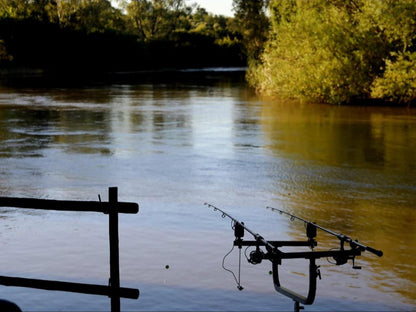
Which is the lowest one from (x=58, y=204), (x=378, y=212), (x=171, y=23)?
(x=378, y=212)

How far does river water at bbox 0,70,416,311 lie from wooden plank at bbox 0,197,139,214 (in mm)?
1921

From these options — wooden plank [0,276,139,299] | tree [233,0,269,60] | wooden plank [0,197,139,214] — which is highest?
tree [233,0,269,60]

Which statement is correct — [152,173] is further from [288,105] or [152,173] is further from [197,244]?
[288,105]

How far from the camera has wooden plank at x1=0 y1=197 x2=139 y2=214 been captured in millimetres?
6887

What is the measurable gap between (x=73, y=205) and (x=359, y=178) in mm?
12153

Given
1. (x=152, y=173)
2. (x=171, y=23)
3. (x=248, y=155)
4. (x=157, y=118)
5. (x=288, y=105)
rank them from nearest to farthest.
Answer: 1. (x=152, y=173)
2. (x=248, y=155)
3. (x=157, y=118)
4. (x=288, y=105)
5. (x=171, y=23)

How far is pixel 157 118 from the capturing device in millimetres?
34375

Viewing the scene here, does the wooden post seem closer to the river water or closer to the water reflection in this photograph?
the river water

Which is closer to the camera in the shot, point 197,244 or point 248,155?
point 197,244

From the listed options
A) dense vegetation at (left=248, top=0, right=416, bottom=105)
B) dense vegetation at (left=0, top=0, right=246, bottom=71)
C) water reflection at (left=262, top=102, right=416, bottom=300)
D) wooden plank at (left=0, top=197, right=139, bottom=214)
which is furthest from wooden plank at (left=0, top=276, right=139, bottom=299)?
dense vegetation at (left=0, top=0, right=246, bottom=71)

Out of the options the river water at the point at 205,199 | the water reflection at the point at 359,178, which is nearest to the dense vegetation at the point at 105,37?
the water reflection at the point at 359,178

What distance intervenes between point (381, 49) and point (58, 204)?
33.5m

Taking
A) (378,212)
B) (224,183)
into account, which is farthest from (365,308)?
(224,183)

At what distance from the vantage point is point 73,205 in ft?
22.9
